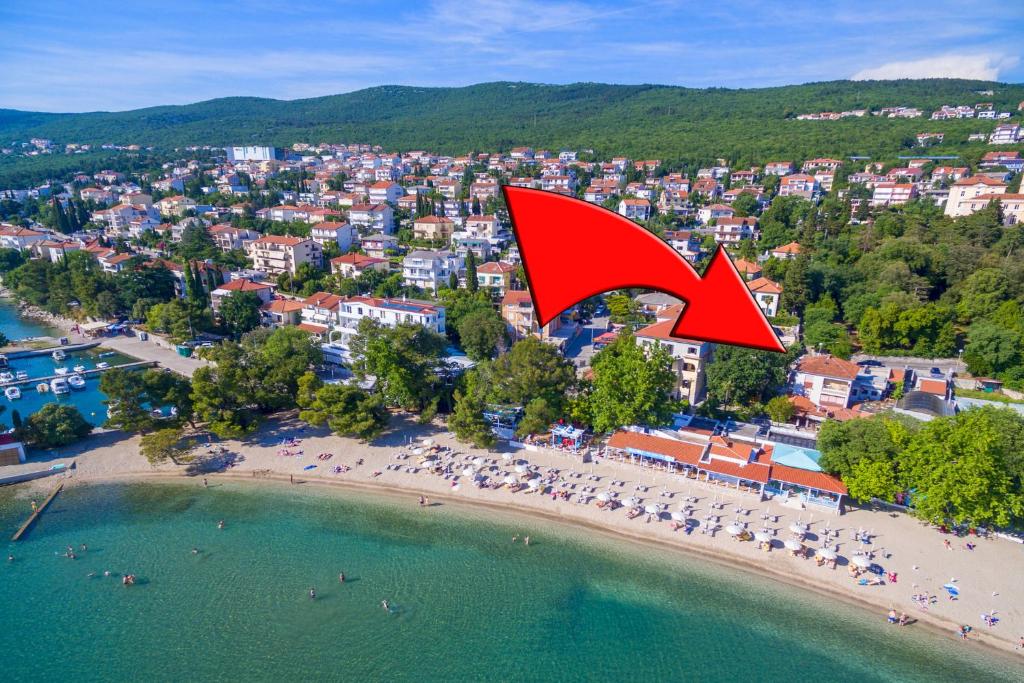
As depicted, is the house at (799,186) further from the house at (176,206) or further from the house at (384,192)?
the house at (176,206)

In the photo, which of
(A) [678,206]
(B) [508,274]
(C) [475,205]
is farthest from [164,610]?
(A) [678,206]

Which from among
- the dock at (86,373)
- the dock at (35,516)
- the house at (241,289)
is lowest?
the dock at (35,516)

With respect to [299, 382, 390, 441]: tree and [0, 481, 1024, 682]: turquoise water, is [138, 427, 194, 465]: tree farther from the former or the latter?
[299, 382, 390, 441]: tree

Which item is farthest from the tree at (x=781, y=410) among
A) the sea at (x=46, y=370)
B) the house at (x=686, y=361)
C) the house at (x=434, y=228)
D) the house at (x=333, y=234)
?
the house at (x=333, y=234)

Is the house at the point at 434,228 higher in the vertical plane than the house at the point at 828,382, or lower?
higher

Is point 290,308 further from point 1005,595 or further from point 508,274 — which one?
point 1005,595

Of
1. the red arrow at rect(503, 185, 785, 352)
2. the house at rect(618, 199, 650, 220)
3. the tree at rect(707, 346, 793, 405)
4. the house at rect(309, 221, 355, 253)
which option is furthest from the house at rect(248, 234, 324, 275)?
the red arrow at rect(503, 185, 785, 352)
